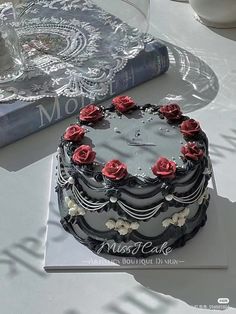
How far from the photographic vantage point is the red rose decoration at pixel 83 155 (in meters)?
0.55

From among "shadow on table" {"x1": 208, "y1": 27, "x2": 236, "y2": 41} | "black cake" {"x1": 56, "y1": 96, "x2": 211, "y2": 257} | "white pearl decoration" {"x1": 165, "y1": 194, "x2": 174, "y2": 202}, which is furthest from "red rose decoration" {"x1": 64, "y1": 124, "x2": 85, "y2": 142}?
"shadow on table" {"x1": 208, "y1": 27, "x2": 236, "y2": 41}

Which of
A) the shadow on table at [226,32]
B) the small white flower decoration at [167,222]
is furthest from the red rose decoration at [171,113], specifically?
the shadow on table at [226,32]

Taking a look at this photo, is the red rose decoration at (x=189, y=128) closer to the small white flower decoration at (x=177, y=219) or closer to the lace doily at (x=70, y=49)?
the small white flower decoration at (x=177, y=219)

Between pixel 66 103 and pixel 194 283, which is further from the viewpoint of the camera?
pixel 66 103

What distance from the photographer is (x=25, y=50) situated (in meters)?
0.84

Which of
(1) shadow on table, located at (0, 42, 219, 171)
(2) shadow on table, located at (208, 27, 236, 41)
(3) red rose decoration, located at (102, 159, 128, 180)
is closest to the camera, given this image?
(3) red rose decoration, located at (102, 159, 128, 180)

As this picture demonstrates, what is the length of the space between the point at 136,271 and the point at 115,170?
0.34ft

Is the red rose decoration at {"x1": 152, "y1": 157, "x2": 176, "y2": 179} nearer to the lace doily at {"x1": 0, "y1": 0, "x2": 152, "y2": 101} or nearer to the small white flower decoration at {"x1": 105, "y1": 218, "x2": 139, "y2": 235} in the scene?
the small white flower decoration at {"x1": 105, "y1": 218, "x2": 139, "y2": 235}

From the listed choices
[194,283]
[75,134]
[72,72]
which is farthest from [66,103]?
[194,283]

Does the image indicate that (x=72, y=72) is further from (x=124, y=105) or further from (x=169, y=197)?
(x=169, y=197)

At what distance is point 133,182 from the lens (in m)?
0.53

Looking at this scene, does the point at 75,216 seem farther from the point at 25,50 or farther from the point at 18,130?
the point at 25,50

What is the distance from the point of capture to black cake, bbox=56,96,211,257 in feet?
1.77

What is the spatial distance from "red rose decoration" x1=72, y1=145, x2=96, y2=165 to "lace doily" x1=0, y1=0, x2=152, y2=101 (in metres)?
0.19
